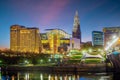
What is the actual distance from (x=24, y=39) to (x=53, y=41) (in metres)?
21.9

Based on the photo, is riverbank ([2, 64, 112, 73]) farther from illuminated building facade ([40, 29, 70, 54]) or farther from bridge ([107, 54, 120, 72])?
illuminated building facade ([40, 29, 70, 54])

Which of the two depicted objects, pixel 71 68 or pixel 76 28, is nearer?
pixel 71 68

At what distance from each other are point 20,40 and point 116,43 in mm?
162837

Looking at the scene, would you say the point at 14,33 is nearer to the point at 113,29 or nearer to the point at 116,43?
the point at 113,29

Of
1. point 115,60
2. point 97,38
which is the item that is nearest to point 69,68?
point 115,60

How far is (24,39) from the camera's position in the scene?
643ft

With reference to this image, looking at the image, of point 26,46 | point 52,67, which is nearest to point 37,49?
point 26,46

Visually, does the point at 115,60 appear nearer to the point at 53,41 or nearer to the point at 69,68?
the point at 69,68

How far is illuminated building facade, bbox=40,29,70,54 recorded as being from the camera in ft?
596

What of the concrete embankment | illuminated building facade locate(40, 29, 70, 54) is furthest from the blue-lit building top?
the concrete embankment

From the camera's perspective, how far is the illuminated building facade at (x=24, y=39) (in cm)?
19038

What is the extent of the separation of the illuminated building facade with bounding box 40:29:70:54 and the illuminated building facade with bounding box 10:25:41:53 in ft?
14.3

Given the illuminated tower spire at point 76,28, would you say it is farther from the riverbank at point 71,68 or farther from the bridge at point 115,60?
the bridge at point 115,60

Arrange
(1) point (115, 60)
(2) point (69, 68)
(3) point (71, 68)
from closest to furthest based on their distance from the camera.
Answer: (1) point (115, 60)
(3) point (71, 68)
(2) point (69, 68)
